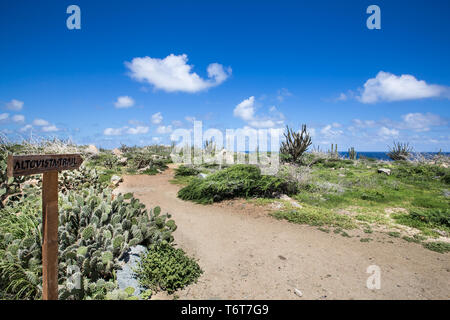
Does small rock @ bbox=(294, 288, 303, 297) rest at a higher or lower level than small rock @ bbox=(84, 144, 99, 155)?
lower

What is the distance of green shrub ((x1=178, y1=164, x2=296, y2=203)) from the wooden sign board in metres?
6.60

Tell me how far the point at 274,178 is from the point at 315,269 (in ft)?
16.9

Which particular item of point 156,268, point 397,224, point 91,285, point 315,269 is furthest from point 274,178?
point 91,285

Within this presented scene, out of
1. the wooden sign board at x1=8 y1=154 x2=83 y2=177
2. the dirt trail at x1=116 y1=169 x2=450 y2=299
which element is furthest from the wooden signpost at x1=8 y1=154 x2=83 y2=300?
the dirt trail at x1=116 y1=169 x2=450 y2=299

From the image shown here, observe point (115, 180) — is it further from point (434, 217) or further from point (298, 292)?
point (434, 217)

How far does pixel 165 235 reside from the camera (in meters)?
5.00

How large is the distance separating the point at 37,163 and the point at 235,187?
23.9 feet

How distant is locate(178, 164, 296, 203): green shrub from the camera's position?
30.7ft

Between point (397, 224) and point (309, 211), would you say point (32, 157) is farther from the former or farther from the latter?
point (397, 224)

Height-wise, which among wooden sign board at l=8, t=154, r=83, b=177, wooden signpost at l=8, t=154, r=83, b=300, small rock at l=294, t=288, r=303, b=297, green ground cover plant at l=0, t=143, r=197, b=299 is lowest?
small rock at l=294, t=288, r=303, b=297

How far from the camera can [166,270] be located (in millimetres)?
4012

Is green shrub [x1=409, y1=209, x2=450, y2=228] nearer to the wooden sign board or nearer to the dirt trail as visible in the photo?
the dirt trail

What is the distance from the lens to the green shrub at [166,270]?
12.6 ft

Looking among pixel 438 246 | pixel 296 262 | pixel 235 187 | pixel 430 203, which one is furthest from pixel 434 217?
pixel 235 187
